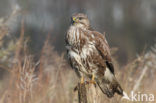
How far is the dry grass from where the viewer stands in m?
3.52

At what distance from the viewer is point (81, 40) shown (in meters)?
3.84

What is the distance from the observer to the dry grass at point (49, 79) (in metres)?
3.52

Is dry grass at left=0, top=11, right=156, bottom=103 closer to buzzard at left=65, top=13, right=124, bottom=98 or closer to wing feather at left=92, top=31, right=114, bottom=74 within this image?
buzzard at left=65, top=13, right=124, bottom=98

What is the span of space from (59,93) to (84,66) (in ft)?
3.93

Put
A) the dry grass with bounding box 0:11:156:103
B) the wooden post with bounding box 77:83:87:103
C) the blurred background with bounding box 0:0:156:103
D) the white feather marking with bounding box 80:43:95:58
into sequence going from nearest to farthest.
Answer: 1. the wooden post with bounding box 77:83:87:103
2. the dry grass with bounding box 0:11:156:103
3. the blurred background with bounding box 0:0:156:103
4. the white feather marking with bounding box 80:43:95:58

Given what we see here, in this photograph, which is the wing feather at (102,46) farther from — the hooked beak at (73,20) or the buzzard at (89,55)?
the hooked beak at (73,20)

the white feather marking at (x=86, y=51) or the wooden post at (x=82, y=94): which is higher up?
the white feather marking at (x=86, y=51)

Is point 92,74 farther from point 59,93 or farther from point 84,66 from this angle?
point 59,93

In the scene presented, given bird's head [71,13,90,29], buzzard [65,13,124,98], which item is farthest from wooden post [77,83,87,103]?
bird's head [71,13,90,29]

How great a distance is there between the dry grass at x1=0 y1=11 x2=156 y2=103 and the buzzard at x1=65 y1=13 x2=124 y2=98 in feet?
0.45

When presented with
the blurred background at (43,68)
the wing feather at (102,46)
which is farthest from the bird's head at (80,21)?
the blurred background at (43,68)

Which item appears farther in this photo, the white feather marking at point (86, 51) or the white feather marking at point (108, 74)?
the white feather marking at point (108, 74)

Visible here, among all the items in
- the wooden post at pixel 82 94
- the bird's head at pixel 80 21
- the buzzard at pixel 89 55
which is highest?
the bird's head at pixel 80 21

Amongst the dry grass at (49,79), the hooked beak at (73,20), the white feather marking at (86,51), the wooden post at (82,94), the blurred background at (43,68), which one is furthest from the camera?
the hooked beak at (73,20)
